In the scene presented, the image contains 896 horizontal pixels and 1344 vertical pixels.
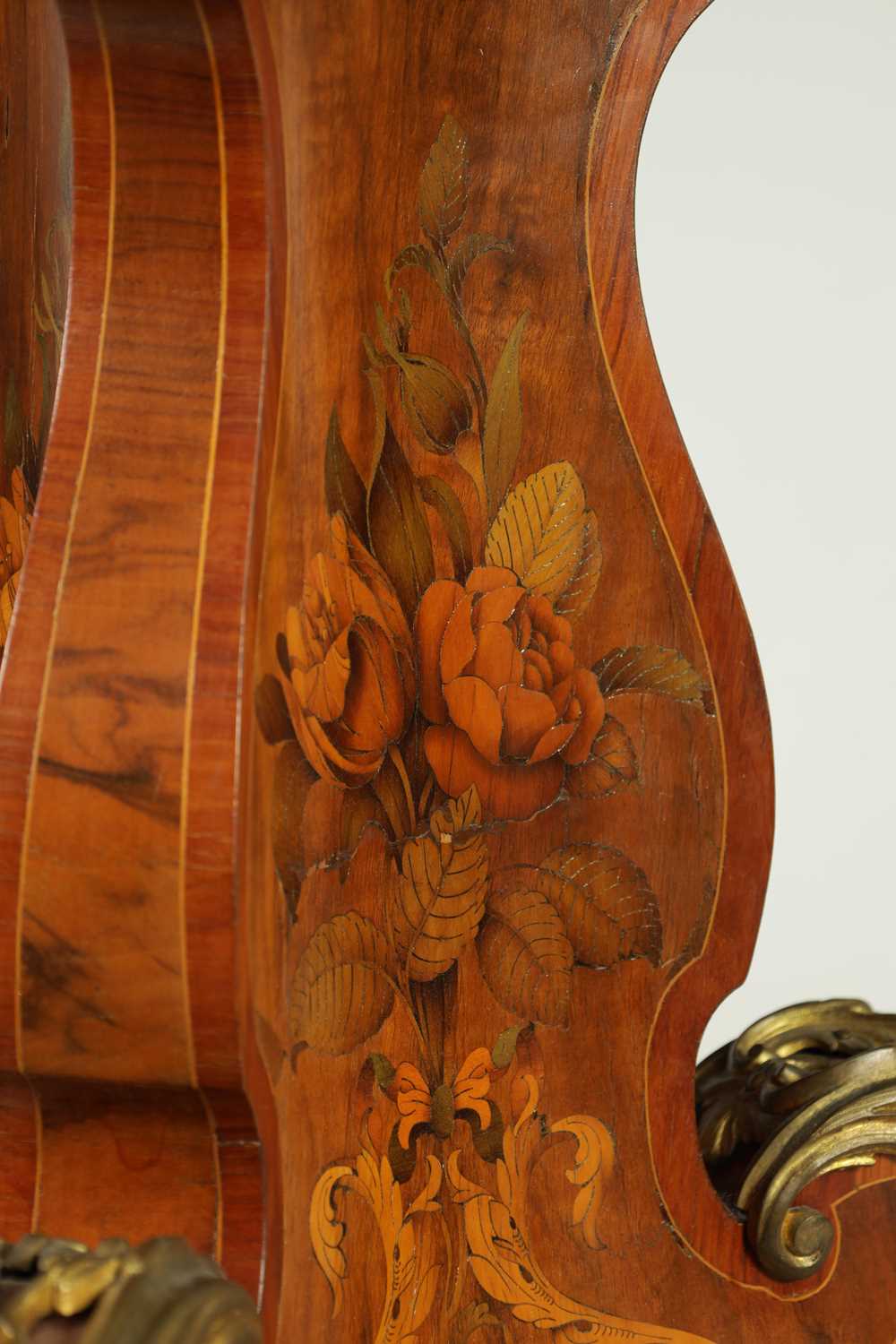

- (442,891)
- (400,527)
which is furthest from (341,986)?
(400,527)

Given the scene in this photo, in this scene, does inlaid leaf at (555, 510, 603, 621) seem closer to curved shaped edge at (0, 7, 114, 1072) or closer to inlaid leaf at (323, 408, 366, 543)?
inlaid leaf at (323, 408, 366, 543)

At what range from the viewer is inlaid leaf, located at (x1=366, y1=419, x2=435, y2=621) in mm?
582

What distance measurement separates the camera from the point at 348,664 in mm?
571

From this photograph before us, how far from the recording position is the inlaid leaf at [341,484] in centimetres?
55

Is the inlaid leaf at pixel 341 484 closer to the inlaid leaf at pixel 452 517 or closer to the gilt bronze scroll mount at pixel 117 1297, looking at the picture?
the inlaid leaf at pixel 452 517

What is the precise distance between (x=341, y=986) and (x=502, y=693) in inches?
4.8

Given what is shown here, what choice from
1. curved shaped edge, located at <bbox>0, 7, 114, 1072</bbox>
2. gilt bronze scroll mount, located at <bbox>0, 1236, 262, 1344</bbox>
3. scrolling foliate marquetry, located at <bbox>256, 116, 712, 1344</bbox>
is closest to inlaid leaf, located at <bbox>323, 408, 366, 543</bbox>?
scrolling foliate marquetry, located at <bbox>256, 116, 712, 1344</bbox>

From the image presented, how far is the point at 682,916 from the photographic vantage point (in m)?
0.66

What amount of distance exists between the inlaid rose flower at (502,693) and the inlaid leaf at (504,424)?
3 centimetres

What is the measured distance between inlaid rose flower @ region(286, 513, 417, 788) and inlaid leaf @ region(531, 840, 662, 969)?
3.6 inches

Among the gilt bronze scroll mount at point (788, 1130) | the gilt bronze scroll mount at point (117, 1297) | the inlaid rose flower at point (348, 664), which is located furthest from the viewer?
the gilt bronze scroll mount at point (788, 1130)

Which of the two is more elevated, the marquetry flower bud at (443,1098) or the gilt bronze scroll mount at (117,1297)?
the marquetry flower bud at (443,1098)

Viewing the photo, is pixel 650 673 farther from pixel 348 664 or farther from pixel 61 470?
pixel 61 470

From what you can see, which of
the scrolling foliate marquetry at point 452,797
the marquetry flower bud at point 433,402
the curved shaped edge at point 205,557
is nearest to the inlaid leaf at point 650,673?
the scrolling foliate marquetry at point 452,797
